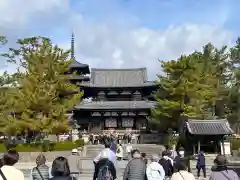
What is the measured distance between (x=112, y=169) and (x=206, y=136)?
25.8 metres

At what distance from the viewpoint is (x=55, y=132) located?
36750mm

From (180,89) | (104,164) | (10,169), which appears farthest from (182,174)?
(180,89)

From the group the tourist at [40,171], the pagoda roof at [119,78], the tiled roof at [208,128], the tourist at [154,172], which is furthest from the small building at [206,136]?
the tourist at [40,171]

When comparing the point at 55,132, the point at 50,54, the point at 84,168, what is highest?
the point at 50,54

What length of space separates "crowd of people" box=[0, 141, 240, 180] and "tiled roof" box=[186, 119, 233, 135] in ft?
70.0

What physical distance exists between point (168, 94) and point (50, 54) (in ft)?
39.1

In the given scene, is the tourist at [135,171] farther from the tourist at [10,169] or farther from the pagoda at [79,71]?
the pagoda at [79,71]

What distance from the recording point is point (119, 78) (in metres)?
63.2

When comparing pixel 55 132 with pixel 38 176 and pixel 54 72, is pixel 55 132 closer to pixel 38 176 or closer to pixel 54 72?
pixel 54 72

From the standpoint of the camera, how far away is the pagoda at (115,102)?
56.9 metres

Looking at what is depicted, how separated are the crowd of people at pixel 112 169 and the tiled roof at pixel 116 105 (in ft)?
143

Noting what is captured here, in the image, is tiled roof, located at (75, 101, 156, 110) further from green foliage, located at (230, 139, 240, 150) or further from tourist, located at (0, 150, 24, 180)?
tourist, located at (0, 150, 24, 180)

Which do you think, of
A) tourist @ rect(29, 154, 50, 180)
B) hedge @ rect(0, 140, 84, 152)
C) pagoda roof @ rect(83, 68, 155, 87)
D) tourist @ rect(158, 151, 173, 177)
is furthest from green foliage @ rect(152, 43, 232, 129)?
tourist @ rect(29, 154, 50, 180)

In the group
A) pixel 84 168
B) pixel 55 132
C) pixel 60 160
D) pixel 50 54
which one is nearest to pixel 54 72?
pixel 50 54
